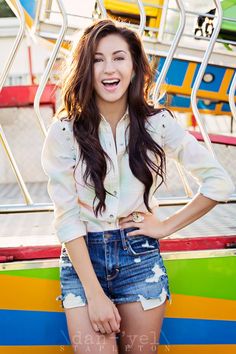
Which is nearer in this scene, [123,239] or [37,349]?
[123,239]

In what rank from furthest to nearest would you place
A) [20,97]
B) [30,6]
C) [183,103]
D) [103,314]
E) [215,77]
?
[183,103]
[20,97]
[215,77]
[30,6]
[103,314]

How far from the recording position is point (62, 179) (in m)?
1.64

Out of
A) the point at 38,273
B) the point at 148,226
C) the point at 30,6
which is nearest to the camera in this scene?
the point at 148,226

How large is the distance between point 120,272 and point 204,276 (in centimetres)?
46

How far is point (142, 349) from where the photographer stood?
1701 millimetres

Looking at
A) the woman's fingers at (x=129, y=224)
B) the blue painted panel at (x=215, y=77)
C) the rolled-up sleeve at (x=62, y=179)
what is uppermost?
the rolled-up sleeve at (x=62, y=179)

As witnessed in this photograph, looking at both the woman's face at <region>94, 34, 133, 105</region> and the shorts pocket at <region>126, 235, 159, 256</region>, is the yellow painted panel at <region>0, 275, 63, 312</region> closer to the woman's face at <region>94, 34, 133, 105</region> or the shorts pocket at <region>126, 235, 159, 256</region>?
the shorts pocket at <region>126, 235, 159, 256</region>

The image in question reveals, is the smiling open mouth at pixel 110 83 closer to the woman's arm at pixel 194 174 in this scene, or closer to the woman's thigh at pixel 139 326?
the woman's arm at pixel 194 174

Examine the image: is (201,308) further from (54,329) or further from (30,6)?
(30,6)

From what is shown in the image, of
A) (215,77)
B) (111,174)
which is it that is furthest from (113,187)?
(215,77)

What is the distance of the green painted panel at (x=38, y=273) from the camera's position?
1.94 meters

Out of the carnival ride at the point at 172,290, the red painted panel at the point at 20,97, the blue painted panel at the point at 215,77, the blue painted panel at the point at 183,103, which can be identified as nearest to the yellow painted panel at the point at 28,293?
the carnival ride at the point at 172,290

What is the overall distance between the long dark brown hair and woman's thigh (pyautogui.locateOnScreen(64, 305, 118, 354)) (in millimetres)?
290

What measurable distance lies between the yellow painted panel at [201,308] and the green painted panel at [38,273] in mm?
397
